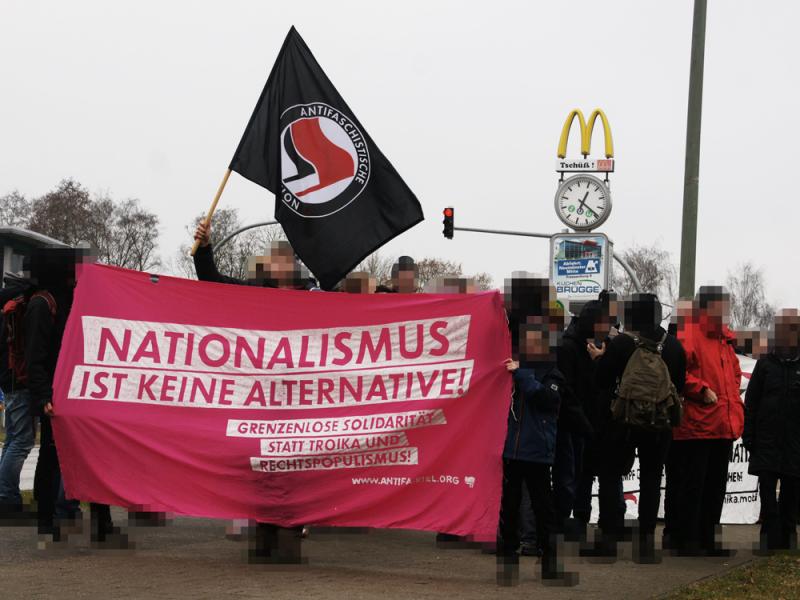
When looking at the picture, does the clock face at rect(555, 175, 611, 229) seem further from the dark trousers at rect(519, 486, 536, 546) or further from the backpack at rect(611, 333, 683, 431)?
the backpack at rect(611, 333, 683, 431)

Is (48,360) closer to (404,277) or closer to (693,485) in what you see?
A: (404,277)

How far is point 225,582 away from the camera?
6.67 m

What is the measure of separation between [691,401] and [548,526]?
1834 mm

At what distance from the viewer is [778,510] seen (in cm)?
859

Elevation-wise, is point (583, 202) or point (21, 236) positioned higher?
point (583, 202)

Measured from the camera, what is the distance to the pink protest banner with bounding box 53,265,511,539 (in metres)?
7.09

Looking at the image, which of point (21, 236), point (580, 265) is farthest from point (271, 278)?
point (21, 236)

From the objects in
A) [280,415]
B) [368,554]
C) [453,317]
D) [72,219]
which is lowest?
[368,554]

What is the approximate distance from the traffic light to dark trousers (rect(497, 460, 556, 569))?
2347 cm

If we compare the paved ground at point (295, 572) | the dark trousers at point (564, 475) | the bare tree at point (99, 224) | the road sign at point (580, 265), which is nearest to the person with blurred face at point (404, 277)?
the dark trousers at point (564, 475)

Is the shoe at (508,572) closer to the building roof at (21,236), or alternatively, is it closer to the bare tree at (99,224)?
the building roof at (21,236)

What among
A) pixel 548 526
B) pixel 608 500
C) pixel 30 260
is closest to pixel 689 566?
pixel 608 500

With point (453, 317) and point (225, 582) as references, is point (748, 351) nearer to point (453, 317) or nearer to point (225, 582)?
point (453, 317)

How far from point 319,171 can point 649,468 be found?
3213mm
